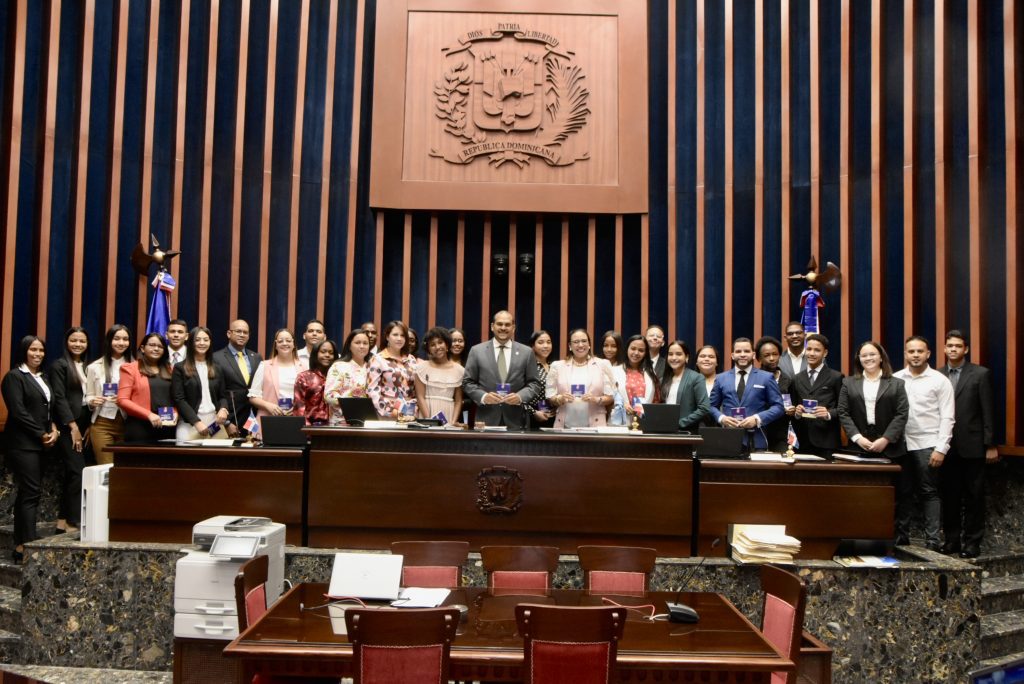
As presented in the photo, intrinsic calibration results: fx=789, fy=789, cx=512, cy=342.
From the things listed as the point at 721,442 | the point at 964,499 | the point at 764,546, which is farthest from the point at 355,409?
the point at 964,499

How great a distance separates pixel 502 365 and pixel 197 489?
73.8 inches

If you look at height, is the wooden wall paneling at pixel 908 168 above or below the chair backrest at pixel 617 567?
above

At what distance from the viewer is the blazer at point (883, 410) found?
469 cm

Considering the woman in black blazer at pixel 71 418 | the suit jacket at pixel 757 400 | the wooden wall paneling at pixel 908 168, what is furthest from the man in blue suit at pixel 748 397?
the woman in black blazer at pixel 71 418

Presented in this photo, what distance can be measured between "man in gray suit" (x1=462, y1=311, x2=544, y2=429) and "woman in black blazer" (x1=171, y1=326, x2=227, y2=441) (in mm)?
1585

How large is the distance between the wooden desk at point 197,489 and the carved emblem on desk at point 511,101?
153 inches

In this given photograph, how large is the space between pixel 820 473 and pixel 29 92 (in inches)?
258

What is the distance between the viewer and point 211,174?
Result: 6.98 m

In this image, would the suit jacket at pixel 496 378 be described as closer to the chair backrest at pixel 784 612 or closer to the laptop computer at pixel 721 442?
the laptop computer at pixel 721 442

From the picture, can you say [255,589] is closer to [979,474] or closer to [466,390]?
[466,390]

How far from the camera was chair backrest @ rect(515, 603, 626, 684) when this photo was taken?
7.36 ft

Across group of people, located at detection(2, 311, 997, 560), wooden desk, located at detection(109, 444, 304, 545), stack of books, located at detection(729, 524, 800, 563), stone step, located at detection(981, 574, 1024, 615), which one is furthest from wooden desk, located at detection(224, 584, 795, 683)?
stone step, located at detection(981, 574, 1024, 615)

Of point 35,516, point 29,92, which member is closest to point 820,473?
point 35,516

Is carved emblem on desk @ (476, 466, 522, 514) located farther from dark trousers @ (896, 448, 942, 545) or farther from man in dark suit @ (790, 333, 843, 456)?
dark trousers @ (896, 448, 942, 545)
